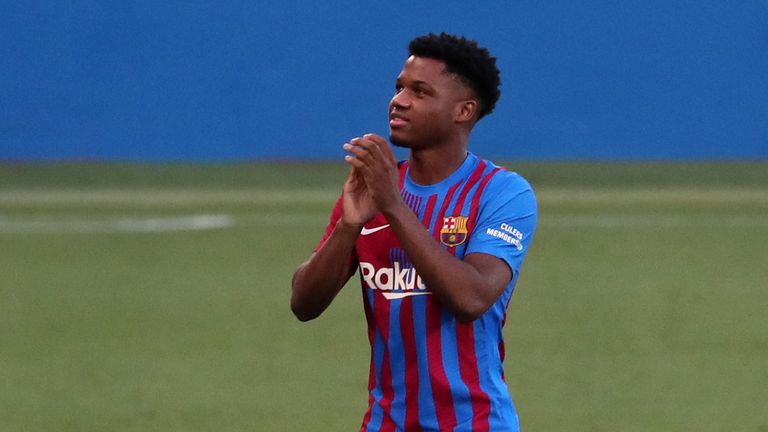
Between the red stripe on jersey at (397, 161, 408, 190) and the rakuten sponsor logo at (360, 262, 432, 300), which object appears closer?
the rakuten sponsor logo at (360, 262, 432, 300)

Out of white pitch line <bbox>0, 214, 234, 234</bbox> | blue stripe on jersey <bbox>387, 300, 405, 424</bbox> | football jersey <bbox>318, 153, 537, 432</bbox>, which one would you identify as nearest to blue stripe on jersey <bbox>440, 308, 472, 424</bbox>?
football jersey <bbox>318, 153, 537, 432</bbox>

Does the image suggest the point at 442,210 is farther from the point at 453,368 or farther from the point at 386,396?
the point at 386,396

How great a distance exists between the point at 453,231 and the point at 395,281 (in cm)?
21

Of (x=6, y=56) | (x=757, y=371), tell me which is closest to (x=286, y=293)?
(x=757, y=371)

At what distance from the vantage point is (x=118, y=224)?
16562 millimetres

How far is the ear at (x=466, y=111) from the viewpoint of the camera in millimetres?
4230

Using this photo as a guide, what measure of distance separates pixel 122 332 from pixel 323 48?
12.1 metres

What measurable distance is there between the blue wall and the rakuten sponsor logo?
17726mm

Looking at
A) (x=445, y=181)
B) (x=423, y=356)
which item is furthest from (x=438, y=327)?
(x=445, y=181)

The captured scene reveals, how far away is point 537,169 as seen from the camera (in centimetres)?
2172

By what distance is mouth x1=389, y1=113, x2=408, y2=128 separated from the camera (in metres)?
4.09

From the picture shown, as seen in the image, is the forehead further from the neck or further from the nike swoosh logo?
the nike swoosh logo

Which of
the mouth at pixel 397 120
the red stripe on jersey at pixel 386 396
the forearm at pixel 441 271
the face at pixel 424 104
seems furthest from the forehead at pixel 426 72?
the red stripe on jersey at pixel 386 396

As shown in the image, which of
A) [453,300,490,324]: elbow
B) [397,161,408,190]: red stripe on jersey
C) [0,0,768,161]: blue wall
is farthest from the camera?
[0,0,768,161]: blue wall
